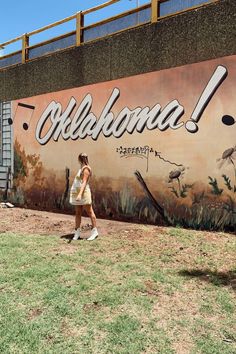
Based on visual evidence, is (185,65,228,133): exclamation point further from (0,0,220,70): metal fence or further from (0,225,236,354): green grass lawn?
(0,225,236,354): green grass lawn

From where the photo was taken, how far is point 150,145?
9.35 meters

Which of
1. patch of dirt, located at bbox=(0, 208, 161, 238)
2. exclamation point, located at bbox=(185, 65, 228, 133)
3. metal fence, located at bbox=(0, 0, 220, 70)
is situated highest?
metal fence, located at bbox=(0, 0, 220, 70)

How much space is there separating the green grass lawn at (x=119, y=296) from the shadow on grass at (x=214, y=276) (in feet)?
0.04

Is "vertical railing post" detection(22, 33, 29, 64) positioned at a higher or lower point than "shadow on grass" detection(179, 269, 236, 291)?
higher

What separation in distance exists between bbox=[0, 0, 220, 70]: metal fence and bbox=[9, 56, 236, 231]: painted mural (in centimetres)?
131

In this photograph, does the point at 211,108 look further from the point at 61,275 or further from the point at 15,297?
the point at 15,297

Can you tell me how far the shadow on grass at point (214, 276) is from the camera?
536 cm

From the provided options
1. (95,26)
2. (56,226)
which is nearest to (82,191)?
(56,226)

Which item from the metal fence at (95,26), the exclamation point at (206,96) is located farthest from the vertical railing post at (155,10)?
the exclamation point at (206,96)

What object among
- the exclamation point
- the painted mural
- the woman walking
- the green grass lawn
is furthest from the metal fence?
the green grass lawn

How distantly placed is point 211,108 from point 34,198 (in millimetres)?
6630

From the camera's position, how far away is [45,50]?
12.5m

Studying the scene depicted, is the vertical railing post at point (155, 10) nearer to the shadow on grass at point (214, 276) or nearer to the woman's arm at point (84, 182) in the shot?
the woman's arm at point (84, 182)

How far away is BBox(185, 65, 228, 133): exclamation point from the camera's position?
802 centimetres
